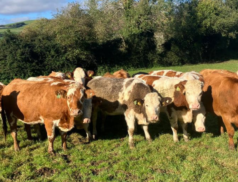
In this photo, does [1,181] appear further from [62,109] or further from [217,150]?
[217,150]

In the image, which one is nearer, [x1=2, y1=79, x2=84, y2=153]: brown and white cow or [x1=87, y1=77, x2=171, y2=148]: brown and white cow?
[x1=2, y1=79, x2=84, y2=153]: brown and white cow

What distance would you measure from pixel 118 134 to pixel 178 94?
91.7 inches

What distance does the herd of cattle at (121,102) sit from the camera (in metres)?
6.07

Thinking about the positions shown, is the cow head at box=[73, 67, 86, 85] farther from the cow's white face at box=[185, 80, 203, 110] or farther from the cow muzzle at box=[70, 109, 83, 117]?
the cow's white face at box=[185, 80, 203, 110]

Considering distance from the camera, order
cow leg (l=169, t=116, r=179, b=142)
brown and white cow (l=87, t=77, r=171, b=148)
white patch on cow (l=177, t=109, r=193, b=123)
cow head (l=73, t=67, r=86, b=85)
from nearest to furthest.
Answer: brown and white cow (l=87, t=77, r=171, b=148) < white patch on cow (l=177, t=109, r=193, b=123) < cow leg (l=169, t=116, r=179, b=142) < cow head (l=73, t=67, r=86, b=85)

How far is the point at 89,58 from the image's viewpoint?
1014 inches

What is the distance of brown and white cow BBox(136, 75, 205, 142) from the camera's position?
6.44m

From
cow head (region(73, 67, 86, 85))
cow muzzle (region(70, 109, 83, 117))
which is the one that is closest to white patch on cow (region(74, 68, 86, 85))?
cow head (region(73, 67, 86, 85))

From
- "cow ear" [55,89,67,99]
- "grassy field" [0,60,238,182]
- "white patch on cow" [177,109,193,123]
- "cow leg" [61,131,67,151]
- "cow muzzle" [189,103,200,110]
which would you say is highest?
"cow ear" [55,89,67,99]

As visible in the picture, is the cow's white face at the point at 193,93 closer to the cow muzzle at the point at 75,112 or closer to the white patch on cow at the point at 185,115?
the white patch on cow at the point at 185,115

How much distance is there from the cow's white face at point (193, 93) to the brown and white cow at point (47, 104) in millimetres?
2791

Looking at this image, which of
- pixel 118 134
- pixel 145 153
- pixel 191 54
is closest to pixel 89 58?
pixel 191 54

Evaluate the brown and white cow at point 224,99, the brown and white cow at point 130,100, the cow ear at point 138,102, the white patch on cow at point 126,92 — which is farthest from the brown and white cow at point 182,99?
the cow ear at point 138,102

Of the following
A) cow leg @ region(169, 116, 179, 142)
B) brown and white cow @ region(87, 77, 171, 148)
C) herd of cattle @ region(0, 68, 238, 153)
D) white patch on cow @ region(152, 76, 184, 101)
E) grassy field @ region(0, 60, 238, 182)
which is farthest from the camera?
white patch on cow @ region(152, 76, 184, 101)
